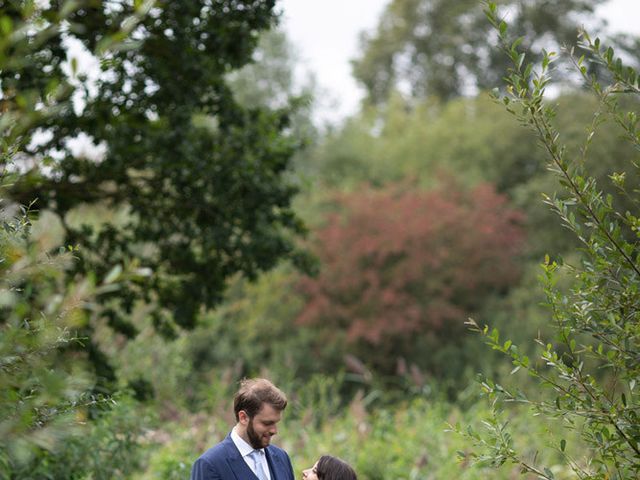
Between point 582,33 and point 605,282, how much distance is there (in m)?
1.01

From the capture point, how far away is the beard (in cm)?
387

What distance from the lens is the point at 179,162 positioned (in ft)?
26.0

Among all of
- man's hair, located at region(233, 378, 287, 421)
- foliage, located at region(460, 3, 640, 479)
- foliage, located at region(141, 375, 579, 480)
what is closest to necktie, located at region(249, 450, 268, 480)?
man's hair, located at region(233, 378, 287, 421)

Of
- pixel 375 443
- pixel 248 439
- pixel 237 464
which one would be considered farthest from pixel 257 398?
pixel 375 443

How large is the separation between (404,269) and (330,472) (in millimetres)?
14834

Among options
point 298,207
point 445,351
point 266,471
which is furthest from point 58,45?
point 298,207

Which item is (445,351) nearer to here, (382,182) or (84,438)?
(382,182)

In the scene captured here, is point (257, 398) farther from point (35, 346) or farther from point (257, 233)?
point (257, 233)

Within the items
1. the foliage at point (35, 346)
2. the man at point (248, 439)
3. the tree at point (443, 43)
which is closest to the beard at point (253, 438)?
the man at point (248, 439)

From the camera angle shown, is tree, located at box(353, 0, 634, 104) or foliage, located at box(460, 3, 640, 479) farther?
tree, located at box(353, 0, 634, 104)

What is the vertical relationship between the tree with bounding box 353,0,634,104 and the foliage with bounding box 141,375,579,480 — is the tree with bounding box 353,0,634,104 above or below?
above

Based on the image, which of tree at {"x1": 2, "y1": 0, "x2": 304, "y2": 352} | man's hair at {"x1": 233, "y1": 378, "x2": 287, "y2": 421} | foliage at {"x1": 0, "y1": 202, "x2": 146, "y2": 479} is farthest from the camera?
tree at {"x1": 2, "y1": 0, "x2": 304, "y2": 352}

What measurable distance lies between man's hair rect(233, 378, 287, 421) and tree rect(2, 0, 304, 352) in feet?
13.6

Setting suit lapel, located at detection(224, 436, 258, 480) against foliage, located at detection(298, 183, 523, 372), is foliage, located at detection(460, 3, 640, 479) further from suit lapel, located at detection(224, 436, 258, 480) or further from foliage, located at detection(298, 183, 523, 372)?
foliage, located at detection(298, 183, 523, 372)
